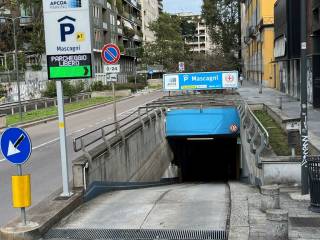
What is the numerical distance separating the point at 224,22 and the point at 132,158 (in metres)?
87.1

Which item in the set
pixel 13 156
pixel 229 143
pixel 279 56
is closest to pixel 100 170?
pixel 13 156

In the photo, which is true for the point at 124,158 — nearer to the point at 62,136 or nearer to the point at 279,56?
the point at 62,136

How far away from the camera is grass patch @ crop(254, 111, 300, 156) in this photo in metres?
15.2

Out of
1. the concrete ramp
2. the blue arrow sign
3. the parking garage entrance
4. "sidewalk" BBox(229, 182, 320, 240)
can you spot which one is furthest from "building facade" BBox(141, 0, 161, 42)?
the blue arrow sign

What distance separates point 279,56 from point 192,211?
33.4 meters

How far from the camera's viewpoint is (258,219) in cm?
800

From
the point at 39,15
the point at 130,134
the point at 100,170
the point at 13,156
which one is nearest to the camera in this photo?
the point at 13,156

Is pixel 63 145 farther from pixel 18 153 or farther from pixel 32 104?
pixel 32 104

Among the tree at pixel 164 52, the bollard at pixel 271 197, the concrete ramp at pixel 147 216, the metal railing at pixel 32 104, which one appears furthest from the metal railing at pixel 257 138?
the tree at pixel 164 52

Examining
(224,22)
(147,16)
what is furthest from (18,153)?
(147,16)

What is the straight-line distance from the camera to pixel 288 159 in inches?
487

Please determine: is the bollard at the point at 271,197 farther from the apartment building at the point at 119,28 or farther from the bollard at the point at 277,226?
the apartment building at the point at 119,28

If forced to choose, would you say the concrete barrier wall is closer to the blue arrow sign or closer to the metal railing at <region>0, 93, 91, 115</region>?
the blue arrow sign

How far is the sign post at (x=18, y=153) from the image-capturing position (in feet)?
25.0
